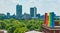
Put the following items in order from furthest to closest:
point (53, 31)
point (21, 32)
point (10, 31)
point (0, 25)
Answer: point (0, 25), point (10, 31), point (21, 32), point (53, 31)

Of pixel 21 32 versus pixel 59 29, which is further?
pixel 21 32

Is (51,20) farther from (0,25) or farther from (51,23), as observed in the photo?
(0,25)

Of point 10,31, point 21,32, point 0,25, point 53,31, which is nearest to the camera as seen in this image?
point 53,31

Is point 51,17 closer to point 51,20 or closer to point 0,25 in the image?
point 51,20

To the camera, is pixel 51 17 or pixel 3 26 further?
pixel 3 26

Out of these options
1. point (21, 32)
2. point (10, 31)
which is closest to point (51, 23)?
point (21, 32)

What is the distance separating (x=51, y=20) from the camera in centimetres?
8006

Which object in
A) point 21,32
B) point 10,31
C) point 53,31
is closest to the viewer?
point 53,31

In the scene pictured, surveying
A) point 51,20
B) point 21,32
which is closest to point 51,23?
point 51,20

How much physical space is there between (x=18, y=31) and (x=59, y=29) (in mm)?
33321

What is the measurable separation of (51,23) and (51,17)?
1.86 meters

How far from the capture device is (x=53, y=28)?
80938mm

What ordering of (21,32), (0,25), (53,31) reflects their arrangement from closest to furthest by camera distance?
1. (53,31)
2. (21,32)
3. (0,25)

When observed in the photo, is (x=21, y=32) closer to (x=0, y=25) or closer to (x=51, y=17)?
(x=51, y=17)
